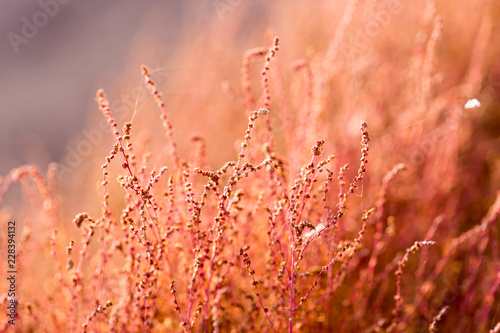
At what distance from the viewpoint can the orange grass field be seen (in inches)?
56.9

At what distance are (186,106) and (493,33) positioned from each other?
308 cm

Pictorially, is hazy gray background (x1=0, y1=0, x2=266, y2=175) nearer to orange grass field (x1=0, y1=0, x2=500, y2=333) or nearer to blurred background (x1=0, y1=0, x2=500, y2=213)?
blurred background (x1=0, y1=0, x2=500, y2=213)

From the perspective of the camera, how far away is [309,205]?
187 cm

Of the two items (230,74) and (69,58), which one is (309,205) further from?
(69,58)

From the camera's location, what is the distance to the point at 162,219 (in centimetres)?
181
